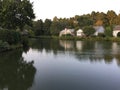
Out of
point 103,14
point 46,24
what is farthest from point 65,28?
point 103,14

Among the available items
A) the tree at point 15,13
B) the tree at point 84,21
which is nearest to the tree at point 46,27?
the tree at point 84,21

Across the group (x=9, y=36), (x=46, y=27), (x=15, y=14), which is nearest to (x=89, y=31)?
(x=46, y=27)

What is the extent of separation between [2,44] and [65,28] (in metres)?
81.0

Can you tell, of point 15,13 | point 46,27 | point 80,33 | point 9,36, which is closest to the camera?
point 9,36

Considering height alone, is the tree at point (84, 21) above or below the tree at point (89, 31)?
above

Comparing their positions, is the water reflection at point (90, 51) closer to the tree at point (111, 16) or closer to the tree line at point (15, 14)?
A: the tree line at point (15, 14)

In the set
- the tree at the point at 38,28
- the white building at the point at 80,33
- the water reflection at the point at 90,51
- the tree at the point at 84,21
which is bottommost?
the water reflection at the point at 90,51

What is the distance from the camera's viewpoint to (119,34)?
8112 centimetres

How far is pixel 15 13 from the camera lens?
48188 millimetres

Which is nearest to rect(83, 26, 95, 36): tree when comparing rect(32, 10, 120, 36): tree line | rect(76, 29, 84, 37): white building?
rect(76, 29, 84, 37): white building

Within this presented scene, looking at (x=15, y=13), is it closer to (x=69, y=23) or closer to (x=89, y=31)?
(x=89, y=31)

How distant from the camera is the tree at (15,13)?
46.8 m

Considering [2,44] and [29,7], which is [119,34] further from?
[2,44]

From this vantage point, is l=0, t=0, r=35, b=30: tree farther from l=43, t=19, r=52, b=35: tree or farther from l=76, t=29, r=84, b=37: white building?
l=43, t=19, r=52, b=35: tree
